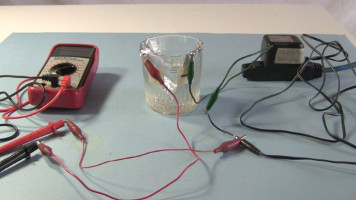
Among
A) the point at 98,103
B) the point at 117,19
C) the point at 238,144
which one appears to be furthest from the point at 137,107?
the point at 117,19

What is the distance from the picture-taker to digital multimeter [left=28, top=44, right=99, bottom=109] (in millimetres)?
503

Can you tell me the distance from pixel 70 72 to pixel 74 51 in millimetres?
Result: 61

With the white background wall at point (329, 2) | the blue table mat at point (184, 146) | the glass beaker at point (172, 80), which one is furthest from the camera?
the white background wall at point (329, 2)

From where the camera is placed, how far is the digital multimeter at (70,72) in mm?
503

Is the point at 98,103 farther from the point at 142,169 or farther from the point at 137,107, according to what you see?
the point at 142,169

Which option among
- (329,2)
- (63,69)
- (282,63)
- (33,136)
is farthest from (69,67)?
(329,2)

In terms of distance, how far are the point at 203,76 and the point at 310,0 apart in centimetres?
93

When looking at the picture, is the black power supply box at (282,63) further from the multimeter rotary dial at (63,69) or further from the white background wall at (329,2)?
the white background wall at (329,2)

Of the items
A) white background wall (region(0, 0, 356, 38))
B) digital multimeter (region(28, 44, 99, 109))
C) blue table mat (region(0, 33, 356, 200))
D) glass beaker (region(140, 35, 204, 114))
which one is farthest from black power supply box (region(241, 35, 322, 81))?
white background wall (region(0, 0, 356, 38))

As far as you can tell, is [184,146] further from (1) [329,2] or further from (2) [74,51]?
(1) [329,2]

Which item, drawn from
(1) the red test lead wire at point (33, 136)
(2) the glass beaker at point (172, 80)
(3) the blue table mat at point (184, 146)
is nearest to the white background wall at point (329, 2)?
(3) the blue table mat at point (184, 146)

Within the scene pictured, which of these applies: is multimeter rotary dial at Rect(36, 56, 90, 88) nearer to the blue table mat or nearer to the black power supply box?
the blue table mat

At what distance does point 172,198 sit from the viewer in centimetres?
36

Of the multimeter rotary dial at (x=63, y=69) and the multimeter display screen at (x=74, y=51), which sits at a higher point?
the multimeter display screen at (x=74, y=51)
